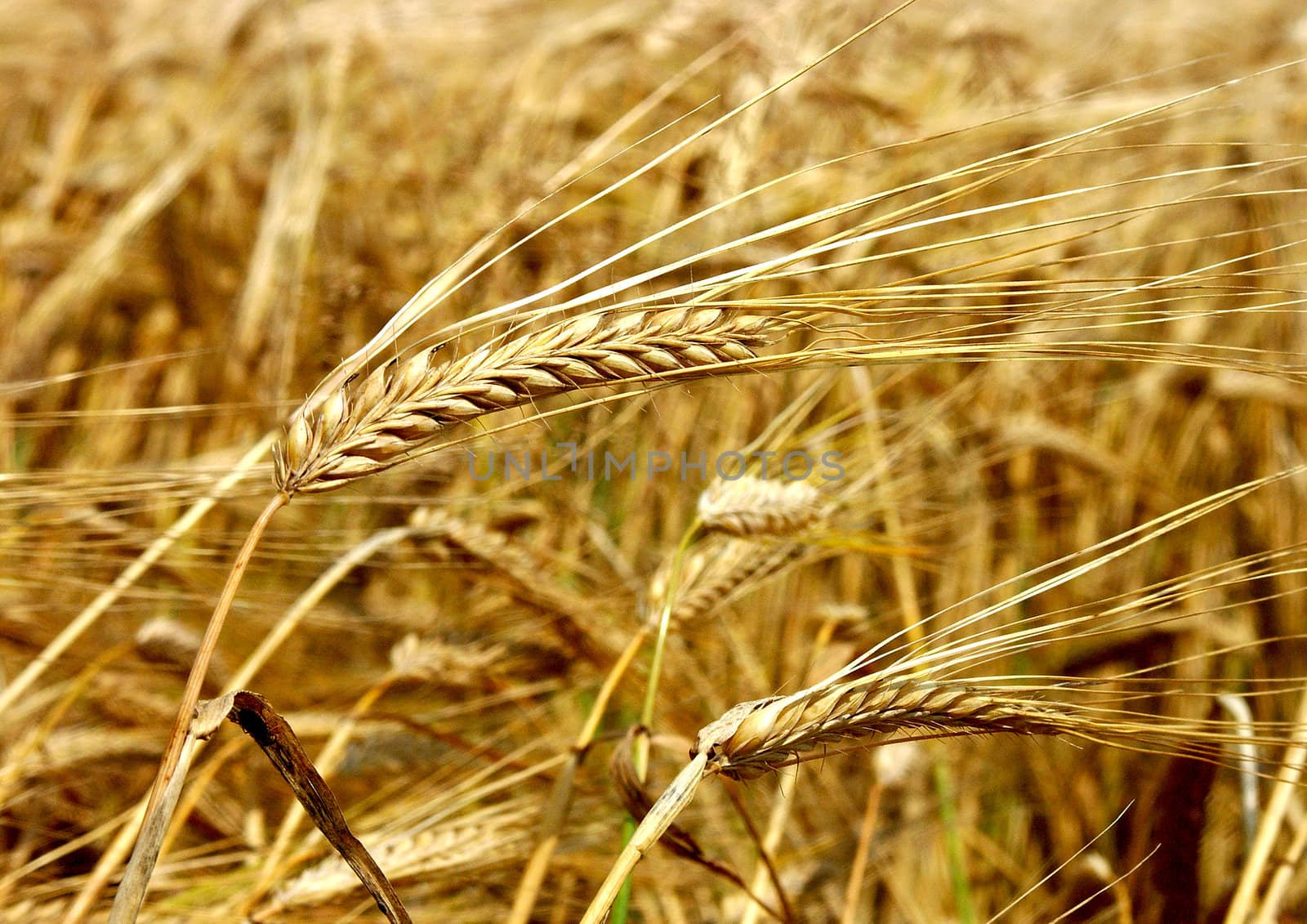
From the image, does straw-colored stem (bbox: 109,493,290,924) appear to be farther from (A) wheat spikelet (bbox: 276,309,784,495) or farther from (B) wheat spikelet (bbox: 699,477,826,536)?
(B) wheat spikelet (bbox: 699,477,826,536)

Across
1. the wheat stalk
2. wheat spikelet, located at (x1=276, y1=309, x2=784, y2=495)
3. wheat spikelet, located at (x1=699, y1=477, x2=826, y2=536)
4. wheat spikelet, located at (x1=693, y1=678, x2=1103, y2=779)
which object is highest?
wheat spikelet, located at (x1=276, y1=309, x2=784, y2=495)

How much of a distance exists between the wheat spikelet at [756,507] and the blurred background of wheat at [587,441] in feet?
0.37

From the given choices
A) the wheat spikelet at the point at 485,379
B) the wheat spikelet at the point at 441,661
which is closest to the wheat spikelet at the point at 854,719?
the wheat spikelet at the point at 485,379

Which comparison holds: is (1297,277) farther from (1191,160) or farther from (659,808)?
(659,808)

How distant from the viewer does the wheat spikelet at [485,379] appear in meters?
0.59

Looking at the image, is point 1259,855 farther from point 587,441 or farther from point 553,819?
point 587,441

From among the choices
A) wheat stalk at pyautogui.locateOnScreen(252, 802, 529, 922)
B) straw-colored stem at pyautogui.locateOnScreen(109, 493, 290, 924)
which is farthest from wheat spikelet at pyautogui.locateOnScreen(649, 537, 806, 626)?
straw-colored stem at pyautogui.locateOnScreen(109, 493, 290, 924)

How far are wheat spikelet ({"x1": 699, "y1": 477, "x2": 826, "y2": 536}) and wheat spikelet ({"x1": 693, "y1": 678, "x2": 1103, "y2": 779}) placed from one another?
0.80ft

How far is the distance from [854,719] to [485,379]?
31cm

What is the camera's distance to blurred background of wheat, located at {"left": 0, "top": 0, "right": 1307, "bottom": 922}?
1.01 metres

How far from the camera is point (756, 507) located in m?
0.82

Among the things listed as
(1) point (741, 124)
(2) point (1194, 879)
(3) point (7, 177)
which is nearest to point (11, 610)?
(1) point (741, 124)

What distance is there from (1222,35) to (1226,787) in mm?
2208

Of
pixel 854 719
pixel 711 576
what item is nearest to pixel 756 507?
pixel 711 576
